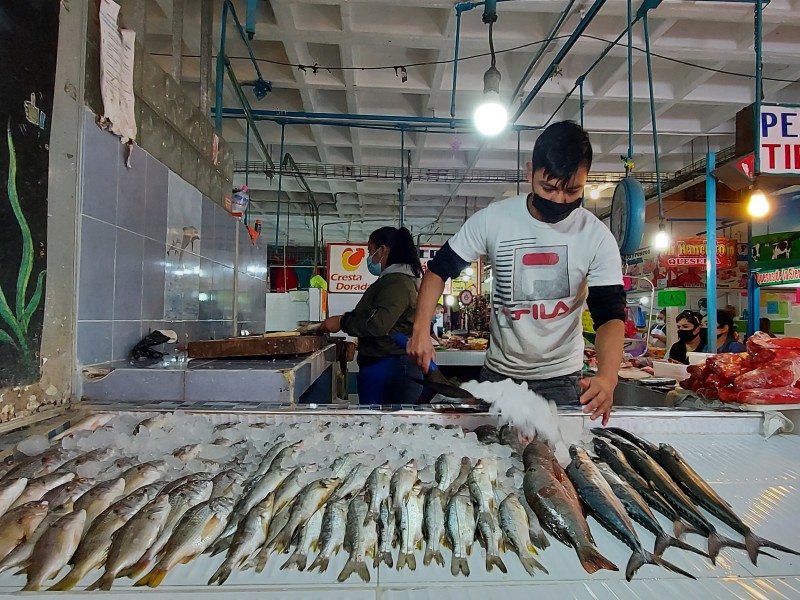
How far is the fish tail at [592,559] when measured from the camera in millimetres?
1063

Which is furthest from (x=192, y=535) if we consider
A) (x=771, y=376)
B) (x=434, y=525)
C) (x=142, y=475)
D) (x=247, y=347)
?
(x=771, y=376)

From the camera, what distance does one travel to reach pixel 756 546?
45.8 inches

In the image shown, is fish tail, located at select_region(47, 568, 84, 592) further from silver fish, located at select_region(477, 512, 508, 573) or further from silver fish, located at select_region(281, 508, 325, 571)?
silver fish, located at select_region(477, 512, 508, 573)

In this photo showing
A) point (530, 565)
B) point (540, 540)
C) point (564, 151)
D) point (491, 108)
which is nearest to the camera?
point (530, 565)

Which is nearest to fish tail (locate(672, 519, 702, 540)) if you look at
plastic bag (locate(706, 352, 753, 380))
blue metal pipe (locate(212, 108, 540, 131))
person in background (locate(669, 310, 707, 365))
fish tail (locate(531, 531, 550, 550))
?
fish tail (locate(531, 531, 550, 550))

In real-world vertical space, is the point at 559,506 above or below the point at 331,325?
below

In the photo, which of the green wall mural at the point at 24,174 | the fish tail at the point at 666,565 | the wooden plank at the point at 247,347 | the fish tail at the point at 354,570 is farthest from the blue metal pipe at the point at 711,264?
the green wall mural at the point at 24,174

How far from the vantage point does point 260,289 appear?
6148 millimetres

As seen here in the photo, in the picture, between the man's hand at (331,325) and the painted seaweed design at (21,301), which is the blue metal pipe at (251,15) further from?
the painted seaweed design at (21,301)

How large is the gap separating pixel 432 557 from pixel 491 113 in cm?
421

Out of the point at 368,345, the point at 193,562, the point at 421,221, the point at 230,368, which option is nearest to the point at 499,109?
the point at 368,345

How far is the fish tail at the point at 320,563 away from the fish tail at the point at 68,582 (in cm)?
46

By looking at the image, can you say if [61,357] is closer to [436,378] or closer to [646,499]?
[436,378]

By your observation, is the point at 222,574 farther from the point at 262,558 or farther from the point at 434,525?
the point at 434,525
